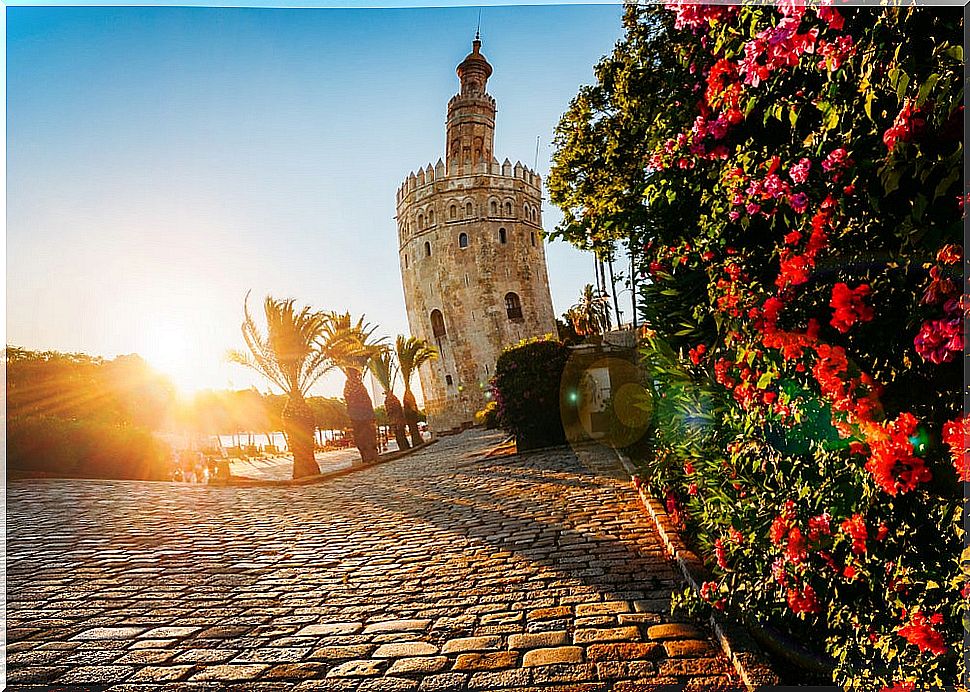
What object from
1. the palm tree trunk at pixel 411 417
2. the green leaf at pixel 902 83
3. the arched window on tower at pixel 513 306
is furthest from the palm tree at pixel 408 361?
the green leaf at pixel 902 83

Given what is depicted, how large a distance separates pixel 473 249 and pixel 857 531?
24.8m

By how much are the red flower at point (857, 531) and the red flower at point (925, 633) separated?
0.20 m

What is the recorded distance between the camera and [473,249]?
26.0 metres

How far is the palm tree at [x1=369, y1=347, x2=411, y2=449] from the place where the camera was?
67.4 ft

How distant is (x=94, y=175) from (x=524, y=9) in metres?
3.14

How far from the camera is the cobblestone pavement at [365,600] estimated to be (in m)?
2.61

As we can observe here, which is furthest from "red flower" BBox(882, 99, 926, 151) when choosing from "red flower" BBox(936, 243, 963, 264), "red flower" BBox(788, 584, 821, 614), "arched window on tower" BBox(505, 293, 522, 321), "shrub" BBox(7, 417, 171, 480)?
"arched window on tower" BBox(505, 293, 522, 321)

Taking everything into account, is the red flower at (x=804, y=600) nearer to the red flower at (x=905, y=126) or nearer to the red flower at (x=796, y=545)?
the red flower at (x=796, y=545)

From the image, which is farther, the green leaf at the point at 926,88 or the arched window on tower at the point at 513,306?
the arched window on tower at the point at 513,306

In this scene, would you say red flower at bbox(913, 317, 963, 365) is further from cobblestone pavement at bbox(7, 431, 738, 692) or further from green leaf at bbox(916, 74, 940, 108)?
A: cobblestone pavement at bbox(7, 431, 738, 692)

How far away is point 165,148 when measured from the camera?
4.65m

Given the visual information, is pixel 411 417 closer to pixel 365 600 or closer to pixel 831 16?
pixel 365 600

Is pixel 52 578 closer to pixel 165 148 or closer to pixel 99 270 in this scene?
pixel 99 270

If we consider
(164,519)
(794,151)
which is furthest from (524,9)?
(164,519)
